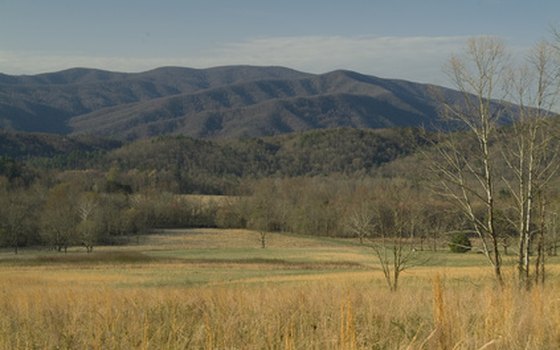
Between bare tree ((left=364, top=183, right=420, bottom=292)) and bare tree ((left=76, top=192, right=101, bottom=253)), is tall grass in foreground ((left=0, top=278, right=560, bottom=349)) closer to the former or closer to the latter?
bare tree ((left=364, top=183, right=420, bottom=292))

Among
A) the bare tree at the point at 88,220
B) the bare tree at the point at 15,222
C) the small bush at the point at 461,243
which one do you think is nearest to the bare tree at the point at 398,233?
the small bush at the point at 461,243

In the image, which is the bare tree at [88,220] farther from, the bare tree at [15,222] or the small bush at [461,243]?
the small bush at [461,243]

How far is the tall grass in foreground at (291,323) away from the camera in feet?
16.8

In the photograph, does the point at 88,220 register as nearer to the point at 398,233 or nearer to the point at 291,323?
the point at 398,233

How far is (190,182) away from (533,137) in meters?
158

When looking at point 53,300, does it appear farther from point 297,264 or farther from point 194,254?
point 194,254

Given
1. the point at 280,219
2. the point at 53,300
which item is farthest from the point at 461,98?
the point at 280,219

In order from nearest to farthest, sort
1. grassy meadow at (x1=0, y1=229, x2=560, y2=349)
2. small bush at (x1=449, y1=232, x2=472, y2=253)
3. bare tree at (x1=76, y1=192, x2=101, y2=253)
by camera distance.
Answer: grassy meadow at (x1=0, y1=229, x2=560, y2=349)
small bush at (x1=449, y1=232, x2=472, y2=253)
bare tree at (x1=76, y1=192, x2=101, y2=253)

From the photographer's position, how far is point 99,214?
300 feet

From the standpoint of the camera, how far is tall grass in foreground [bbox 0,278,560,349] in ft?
16.8

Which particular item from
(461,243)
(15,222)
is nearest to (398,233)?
(461,243)

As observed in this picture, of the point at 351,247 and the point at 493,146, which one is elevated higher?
the point at 493,146

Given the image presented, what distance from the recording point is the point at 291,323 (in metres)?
5.24

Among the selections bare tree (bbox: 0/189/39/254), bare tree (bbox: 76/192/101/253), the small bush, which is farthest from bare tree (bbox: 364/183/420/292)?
bare tree (bbox: 0/189/39/254)
